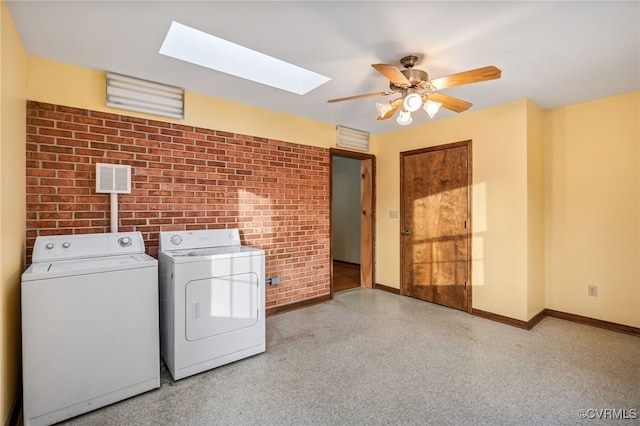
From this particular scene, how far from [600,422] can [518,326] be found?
4.56 feet

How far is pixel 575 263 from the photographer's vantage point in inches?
126

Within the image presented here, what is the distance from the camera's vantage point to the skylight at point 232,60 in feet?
7.20

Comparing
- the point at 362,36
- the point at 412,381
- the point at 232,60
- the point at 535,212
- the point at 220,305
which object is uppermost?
the point at 232,60

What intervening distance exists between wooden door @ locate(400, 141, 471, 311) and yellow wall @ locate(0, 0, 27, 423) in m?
3.80

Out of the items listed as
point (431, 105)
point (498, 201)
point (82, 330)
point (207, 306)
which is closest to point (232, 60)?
point (431, 105)

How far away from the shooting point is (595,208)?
3.06 m

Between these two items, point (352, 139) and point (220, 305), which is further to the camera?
point (352, 139)

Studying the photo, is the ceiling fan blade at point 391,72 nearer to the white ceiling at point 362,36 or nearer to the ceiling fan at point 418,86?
the ceiling fan at point 418,86

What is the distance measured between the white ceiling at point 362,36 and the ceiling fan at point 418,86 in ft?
0.39

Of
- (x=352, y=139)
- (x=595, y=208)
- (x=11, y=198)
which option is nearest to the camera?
(x=11, y=198)

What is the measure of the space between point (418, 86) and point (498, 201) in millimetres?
1733

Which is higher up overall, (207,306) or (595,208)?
(595,208)

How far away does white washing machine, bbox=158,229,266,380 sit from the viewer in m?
2.14

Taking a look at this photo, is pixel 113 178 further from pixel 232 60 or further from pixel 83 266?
pixel 232 60
